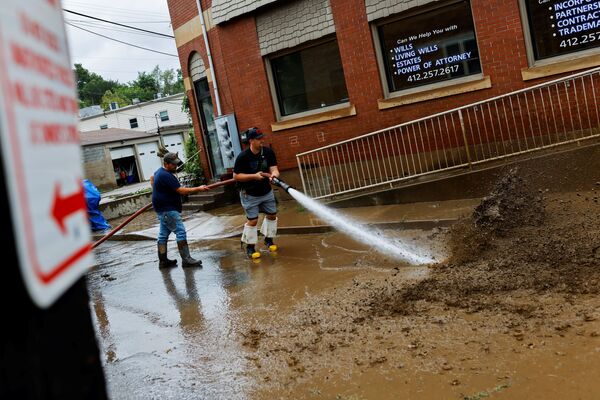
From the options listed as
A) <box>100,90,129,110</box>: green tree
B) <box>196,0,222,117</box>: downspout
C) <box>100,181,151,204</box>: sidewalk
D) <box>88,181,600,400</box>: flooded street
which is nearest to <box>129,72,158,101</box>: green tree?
<box>100,90,129,110</box>: green tree

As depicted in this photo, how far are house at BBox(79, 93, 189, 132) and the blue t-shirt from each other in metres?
46.1

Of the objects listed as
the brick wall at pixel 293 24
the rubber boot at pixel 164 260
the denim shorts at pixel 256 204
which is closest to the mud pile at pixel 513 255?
the denim shorts at pixel 256 204

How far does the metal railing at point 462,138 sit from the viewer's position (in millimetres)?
9227

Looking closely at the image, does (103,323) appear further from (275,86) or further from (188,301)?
(275,86)

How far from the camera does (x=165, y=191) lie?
9.12 metres

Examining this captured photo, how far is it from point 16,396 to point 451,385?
130 inches

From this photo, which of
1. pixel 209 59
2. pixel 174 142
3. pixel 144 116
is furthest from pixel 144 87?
pixel 209 59

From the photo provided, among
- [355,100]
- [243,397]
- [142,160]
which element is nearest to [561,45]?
[355,100]

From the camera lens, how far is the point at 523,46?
32.4 ft

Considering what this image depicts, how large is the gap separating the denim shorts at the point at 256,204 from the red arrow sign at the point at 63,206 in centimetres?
764

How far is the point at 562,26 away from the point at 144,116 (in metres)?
50.8

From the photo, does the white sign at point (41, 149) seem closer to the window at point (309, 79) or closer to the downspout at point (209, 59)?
the window at point (309, 79)

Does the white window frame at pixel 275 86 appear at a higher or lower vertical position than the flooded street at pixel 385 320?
higher

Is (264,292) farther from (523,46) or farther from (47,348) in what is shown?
(523,46)
